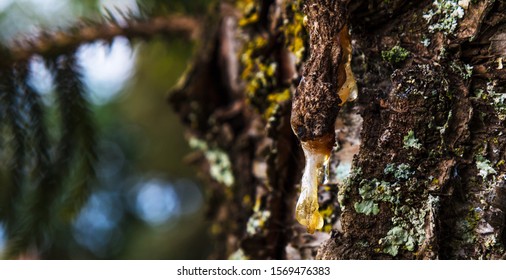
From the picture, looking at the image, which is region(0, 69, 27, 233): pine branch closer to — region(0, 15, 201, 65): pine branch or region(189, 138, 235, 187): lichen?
region(0, 15, 201, 65): pine branch

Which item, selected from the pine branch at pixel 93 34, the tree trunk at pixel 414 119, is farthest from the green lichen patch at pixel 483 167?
the pine branch at pixel 93 34

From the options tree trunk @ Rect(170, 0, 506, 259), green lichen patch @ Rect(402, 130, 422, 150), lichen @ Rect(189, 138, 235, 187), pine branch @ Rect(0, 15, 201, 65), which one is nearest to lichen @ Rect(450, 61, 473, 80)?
tree trunk @ Rect(170, 0, 506, 259)

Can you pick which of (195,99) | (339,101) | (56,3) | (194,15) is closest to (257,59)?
(195,99)

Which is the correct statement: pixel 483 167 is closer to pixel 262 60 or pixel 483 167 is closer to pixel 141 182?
pixel 262 60

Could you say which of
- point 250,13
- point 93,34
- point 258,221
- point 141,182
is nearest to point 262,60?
point 250,13

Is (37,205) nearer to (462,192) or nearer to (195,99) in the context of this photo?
(195,99)

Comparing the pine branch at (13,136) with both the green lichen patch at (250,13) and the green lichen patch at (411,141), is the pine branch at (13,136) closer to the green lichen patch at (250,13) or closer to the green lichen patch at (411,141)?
the green lichen patch at (250,13)
